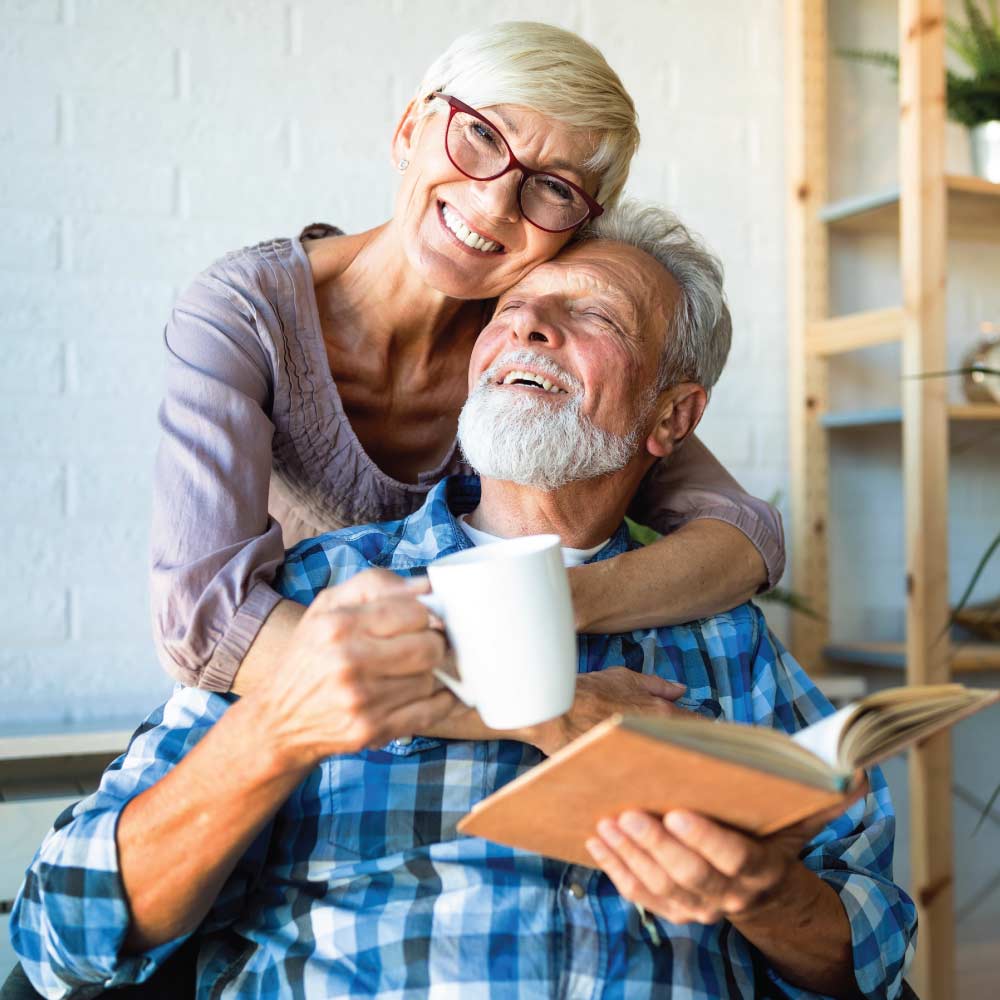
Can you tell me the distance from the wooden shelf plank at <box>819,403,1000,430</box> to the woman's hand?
5.36ft

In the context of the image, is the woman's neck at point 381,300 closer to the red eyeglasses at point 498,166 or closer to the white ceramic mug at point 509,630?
the red eyeglasses at point 498,166

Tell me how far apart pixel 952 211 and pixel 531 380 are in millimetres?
1843

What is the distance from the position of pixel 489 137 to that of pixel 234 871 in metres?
0.85

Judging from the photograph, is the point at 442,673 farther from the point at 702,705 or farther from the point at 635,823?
the point at 702,705

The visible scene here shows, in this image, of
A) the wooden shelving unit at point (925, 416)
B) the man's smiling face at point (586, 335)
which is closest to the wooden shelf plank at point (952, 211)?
the wooden shelving unit at point (925, 416)

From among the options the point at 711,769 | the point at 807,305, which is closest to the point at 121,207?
the point at 807,305

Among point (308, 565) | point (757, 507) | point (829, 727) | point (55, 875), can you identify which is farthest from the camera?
point (757, 507)

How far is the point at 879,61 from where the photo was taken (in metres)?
2.79

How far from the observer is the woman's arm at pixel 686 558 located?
1265 millimetres

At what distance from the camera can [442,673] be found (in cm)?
78

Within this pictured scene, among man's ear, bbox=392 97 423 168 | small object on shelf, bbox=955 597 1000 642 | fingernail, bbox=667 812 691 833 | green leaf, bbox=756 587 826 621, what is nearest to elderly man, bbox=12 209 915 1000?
fingernail, bbox=667 812 691 833

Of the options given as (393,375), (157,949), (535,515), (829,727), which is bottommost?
(157,949)

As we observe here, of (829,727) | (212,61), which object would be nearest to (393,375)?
(829,727)

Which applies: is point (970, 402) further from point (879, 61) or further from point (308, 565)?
point (308, 565)
